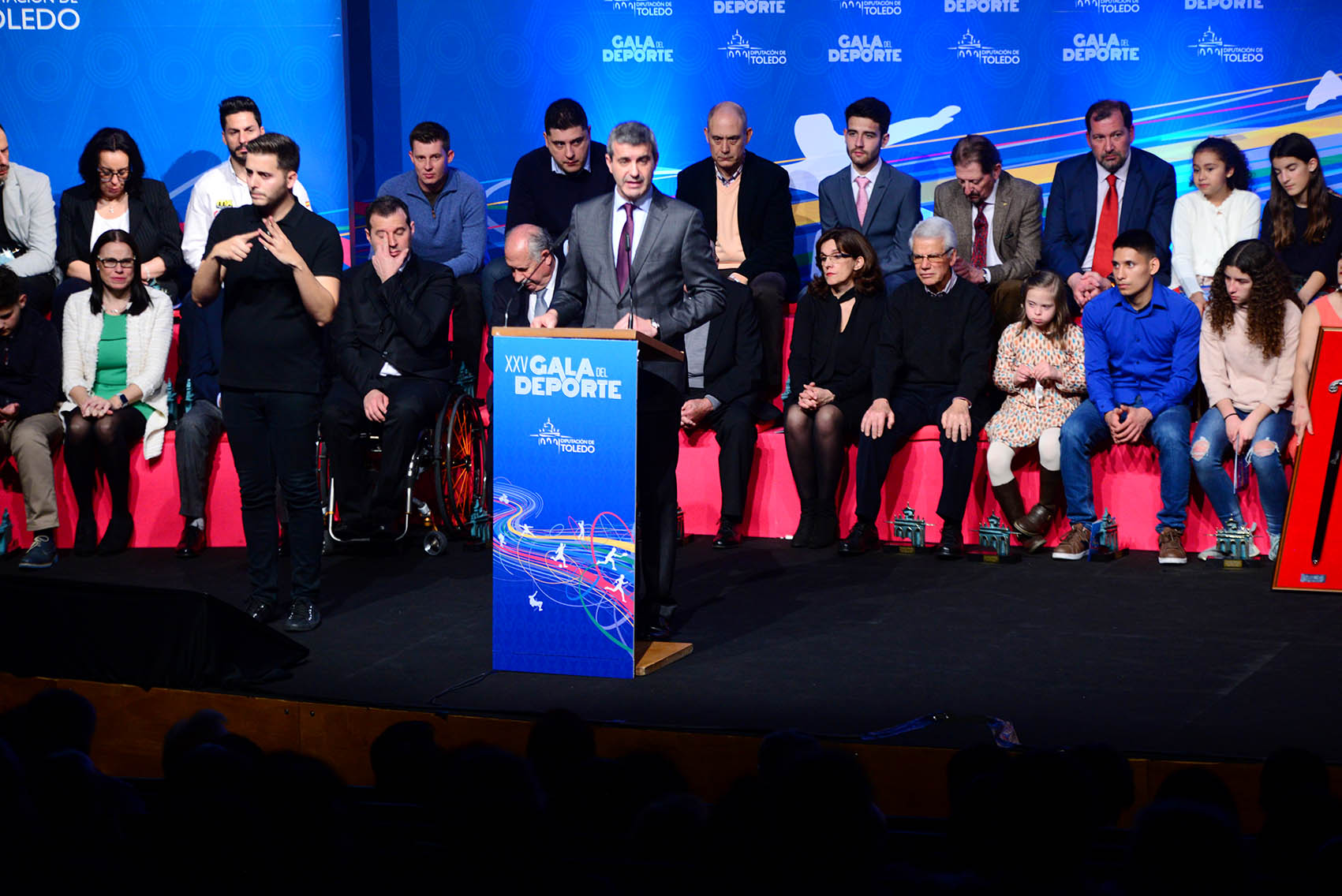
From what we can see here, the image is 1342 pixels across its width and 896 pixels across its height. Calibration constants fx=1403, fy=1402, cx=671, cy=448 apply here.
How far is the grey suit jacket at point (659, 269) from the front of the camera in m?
4.20

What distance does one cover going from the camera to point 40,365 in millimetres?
5961

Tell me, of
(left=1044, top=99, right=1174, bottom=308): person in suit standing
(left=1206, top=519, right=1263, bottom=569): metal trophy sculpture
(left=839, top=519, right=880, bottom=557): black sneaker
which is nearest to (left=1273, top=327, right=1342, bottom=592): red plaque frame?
(left=1206, top=519, right=1263, bottom=569): metal trophy sculpture

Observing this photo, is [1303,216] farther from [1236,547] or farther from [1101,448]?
[1236,547]

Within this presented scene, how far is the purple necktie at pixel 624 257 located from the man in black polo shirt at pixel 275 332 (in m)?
0.85

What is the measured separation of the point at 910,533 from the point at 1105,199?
202cm

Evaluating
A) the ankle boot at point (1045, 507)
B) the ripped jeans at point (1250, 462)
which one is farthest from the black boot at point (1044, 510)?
the ripped jeans at point (1250, 462)

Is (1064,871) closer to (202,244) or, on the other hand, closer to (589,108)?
(202,244)

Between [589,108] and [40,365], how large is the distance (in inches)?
132

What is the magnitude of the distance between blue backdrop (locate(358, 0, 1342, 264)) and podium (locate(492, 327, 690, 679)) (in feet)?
14.1

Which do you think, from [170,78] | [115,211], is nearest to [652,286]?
[115,211]

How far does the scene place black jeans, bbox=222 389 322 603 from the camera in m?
4.34

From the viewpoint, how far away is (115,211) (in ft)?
21.9

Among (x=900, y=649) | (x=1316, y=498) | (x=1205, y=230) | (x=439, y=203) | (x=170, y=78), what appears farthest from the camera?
(x=170, y=78)

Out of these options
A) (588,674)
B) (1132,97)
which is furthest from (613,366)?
(1132,97)
